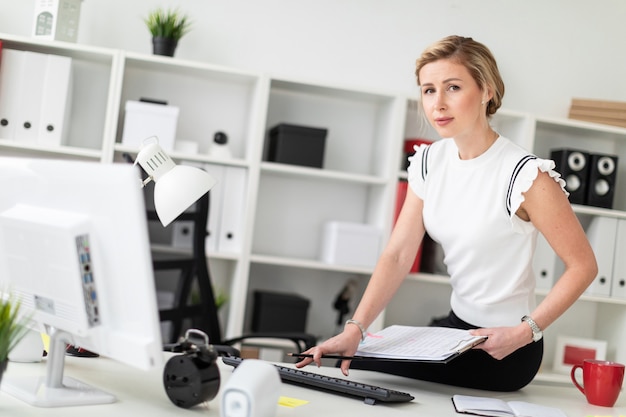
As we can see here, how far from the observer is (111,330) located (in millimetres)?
1246

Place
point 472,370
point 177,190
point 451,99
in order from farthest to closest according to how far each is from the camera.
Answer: point 451,99, point 472,370, point 177,190

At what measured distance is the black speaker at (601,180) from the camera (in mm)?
3912

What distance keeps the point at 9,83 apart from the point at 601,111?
2902 mm

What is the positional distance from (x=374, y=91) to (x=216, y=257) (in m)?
1.08

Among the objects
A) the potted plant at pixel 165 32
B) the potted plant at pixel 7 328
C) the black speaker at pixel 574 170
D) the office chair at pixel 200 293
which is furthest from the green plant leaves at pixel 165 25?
the potted plant at pixel 7 328

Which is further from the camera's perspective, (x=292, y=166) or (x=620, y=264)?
(x=620, y=264)

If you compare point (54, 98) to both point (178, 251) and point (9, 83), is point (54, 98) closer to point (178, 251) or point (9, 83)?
point (9, 83)

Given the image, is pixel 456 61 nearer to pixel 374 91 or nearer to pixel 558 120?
pixel 374 91

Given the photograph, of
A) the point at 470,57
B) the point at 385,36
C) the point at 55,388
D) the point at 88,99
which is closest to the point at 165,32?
the point at 88,99

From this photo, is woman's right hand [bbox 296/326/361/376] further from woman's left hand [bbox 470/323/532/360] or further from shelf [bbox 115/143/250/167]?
shelf [bbox 115/143/250/167]

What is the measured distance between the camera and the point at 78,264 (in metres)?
1.24

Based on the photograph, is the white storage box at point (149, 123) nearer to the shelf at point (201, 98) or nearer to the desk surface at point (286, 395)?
the shelf at point (201, 98)

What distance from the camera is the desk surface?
4.21ft

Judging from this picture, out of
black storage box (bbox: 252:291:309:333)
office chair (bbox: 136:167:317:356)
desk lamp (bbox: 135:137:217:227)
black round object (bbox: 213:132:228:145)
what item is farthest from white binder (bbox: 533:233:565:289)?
desk lamp (bbox: 135:137:217:227)
